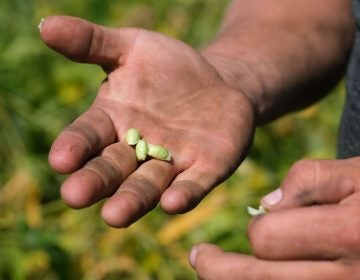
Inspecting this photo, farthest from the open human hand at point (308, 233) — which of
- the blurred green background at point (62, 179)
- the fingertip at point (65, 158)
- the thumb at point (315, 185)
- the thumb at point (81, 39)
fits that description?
the blurred green background at point (62, 179)

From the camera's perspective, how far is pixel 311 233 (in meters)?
1.19

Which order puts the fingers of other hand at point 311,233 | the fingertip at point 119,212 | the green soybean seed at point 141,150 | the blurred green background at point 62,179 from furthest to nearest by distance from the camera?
1. the blurred green background at point 62,179
2. the green soybean seed at point 141,150
3. the fingertip at point 119,212
4. the fingers of other hand at point 311,233

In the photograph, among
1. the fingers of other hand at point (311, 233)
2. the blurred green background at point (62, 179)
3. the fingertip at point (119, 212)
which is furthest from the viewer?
the blurred green background at point (62, 179)

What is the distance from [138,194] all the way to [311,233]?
1.22ft

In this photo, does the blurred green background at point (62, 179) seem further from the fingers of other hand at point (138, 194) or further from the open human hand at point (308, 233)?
the open human hand at point (308, 233)

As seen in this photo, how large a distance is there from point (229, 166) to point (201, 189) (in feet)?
0.44

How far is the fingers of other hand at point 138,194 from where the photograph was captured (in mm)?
1404

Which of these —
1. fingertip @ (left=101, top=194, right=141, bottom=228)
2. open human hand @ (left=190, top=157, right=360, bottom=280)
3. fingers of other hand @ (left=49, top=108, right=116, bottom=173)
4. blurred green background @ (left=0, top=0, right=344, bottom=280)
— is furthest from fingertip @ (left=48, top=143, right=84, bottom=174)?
blurred green background @ (left=0, top=0, right=344, bottom=280)

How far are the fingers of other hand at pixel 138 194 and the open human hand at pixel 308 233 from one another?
0.69 feet

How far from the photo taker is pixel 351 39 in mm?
2221

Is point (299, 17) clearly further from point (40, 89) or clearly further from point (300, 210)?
point (40, 89)

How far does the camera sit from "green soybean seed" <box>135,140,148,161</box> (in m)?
1.56

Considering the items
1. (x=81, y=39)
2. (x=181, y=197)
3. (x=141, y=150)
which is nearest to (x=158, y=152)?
(x=141, y=150)

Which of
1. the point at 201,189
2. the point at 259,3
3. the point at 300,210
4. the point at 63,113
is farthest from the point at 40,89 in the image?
the point at 300,210
